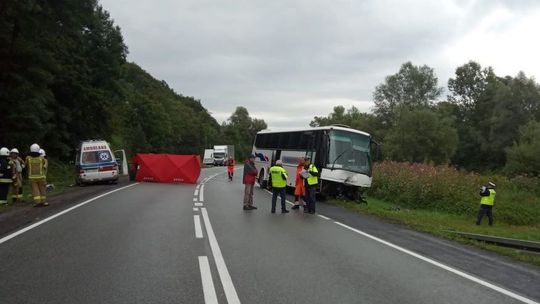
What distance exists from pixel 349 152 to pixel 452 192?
5.96m

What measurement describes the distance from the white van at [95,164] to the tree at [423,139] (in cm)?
5203

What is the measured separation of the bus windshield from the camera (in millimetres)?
21906

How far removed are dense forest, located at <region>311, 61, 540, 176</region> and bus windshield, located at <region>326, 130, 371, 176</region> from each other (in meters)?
37.5

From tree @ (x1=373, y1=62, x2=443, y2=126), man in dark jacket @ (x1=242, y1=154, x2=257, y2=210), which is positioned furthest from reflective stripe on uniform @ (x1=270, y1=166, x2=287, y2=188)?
tree @ (x1=373, y1=62, x2=443, y2=126)

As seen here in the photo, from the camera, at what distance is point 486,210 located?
2108 centimetres

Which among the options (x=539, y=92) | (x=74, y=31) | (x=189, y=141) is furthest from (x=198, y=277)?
(x=189, y=141)

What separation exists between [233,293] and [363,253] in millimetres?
A: 3751

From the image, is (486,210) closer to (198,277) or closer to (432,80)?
(198,277)

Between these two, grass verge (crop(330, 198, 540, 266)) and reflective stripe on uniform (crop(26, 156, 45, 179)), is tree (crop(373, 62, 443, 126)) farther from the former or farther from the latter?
reflective stripe on uniform (crop(26, 156, 45, 179))

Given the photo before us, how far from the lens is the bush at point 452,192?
2355 cm

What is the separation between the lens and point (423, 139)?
73062 millimetres

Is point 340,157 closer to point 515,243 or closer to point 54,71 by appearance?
point 515,243

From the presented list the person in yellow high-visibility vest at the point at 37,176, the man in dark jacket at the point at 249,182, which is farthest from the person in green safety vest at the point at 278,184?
the person in yellow high-visibility vest at the point at 37,176

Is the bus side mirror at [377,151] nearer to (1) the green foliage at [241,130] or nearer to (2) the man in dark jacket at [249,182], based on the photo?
(2) the man in dark jacket at [249,182]
